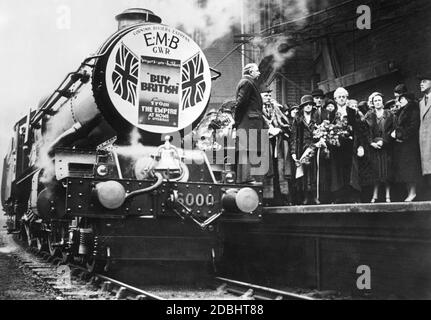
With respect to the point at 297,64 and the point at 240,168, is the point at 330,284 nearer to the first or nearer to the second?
the point at 240,168

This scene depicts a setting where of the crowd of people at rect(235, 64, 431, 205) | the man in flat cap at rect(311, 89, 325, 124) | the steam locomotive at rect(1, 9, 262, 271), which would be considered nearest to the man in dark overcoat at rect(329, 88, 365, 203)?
the crowd of people at rect(235, 64, 431, 205)

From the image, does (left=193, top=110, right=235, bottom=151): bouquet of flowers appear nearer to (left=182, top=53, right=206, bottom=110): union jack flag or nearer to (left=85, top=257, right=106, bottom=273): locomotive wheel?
(left=182, top=53, right=206, bottom=110): union jack flag

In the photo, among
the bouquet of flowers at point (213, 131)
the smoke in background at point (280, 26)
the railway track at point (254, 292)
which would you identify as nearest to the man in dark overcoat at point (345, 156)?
the railway track at point (254, 292)

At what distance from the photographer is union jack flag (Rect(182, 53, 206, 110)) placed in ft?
18.9

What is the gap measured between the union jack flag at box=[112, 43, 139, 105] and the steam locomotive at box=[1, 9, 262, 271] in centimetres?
1

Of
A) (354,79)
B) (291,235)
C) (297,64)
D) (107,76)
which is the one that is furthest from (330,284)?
(297,64)

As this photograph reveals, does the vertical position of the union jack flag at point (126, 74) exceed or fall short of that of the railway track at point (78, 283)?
it exceeds it

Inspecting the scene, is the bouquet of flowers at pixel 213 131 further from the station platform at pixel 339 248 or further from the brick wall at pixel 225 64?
the brick wall at pixel 225 64

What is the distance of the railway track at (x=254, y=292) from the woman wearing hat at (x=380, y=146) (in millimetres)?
1272

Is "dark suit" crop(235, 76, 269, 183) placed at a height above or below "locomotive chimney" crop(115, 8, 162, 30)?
below

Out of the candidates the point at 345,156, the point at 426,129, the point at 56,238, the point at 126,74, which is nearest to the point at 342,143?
the point at 345,156

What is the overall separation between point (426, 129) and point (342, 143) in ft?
3.15

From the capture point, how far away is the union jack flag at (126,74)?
543 cm

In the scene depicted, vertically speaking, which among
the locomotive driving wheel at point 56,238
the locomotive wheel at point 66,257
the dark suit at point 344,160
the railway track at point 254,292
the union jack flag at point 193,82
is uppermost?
the union jack flag at point 193,82
